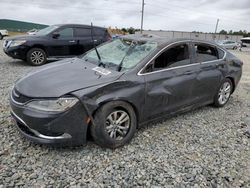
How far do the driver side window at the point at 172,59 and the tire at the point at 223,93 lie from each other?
4.22 ft

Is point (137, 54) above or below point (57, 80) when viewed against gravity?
above

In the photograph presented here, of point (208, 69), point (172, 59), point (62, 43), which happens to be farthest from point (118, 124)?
point (62, 43)

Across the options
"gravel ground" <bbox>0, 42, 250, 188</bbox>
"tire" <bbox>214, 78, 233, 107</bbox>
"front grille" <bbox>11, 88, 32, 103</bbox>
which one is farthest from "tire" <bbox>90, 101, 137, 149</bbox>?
"tire" <bbox>214, 78, 233, 107</bbox>

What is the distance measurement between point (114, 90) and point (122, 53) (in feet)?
3.31

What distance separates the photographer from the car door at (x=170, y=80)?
3625 millimetres

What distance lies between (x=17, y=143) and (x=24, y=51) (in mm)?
6181

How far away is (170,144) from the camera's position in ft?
11.7

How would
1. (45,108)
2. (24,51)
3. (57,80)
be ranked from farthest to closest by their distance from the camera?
(24,51), (57,80), (45,108)

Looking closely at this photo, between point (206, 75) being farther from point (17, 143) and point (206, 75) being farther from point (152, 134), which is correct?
point (17, 143)

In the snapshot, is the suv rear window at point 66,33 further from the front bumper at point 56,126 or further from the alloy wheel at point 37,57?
the front bumper at point 56,126

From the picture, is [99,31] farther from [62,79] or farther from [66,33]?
[62,79]

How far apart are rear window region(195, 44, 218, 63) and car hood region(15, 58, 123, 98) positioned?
1.88 m

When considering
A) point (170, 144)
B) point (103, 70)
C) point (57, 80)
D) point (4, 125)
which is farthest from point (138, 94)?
point (4, 125)

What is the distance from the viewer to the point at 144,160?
3121 mm
